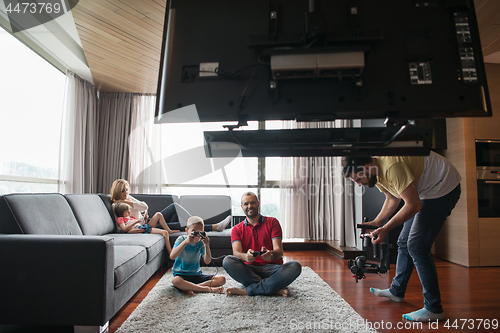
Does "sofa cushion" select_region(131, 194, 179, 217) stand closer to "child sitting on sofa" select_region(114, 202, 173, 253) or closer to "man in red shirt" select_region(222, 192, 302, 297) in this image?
"child sitting on sofa" select_region(114, 202, 173, 253)

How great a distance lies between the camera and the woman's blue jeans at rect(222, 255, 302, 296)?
2.11 m

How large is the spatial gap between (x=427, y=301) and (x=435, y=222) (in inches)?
18.2

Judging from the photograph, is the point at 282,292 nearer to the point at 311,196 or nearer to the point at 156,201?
the point at 156,201

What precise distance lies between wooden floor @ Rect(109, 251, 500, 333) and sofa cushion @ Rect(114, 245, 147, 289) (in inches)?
9.0

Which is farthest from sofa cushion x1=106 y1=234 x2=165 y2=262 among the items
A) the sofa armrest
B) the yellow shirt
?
the yellow shirt

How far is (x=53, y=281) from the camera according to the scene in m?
1.52

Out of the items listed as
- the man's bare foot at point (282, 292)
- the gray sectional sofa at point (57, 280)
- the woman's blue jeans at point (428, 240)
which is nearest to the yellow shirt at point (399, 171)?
the woman's blue jeans at point (428, 240)

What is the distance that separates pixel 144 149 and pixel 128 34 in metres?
1.91

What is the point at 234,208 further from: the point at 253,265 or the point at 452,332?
the point at 452,332

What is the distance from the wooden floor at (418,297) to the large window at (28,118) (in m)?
1.75

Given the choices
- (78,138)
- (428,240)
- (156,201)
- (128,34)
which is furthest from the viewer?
(78,138)

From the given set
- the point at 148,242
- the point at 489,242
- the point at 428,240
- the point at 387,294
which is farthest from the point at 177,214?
the point at 489,242

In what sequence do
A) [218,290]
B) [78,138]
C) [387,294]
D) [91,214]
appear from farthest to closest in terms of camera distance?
[78,138], [91,214], [218,290], [387,294]

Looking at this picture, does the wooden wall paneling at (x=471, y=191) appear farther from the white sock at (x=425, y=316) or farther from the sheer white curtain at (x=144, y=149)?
the sheer white curtain at (x=144, y=149)
